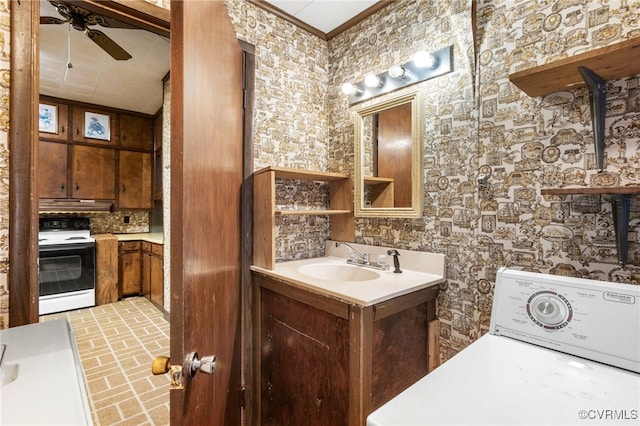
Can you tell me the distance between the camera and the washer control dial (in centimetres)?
92

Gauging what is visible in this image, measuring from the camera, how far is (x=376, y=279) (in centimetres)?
155

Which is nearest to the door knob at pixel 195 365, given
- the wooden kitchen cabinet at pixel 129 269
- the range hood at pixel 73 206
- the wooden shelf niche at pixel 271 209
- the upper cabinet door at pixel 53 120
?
the wooden shelf niche at pixel 271 209

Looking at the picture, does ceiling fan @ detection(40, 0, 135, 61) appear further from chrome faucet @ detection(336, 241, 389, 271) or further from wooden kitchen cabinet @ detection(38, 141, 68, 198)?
wooden kitchen cabinet @ detection(38, 141, 68, 198)

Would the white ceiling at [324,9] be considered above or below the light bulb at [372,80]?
above

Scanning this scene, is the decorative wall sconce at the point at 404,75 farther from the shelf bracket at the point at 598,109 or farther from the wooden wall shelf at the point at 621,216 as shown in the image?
the wooden wall shelf at the point at 621,216

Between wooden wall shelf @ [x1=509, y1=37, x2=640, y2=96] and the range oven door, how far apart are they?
459cm

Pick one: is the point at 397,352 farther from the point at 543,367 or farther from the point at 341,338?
the point at 543,367

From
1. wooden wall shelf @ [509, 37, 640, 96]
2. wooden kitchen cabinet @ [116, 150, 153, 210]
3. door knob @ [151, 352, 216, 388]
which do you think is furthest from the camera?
wooden kitchen cabinet @ [116, 150, 153, 210]

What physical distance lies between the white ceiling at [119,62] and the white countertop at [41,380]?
2103 millimetres

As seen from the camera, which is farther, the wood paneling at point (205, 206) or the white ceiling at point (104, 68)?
the white ceiling at point (104, 68)

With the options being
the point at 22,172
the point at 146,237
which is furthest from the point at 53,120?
the point at 22,172

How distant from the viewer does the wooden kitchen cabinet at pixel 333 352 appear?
3.98 feet

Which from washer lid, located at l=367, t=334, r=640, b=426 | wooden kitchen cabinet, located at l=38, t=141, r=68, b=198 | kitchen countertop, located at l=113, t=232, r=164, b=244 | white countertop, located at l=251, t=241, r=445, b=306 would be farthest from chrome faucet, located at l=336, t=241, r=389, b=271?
wooden kitchen cabinet, located at l=38, t=141, r=68, b=198

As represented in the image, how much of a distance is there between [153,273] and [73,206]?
1403mm
